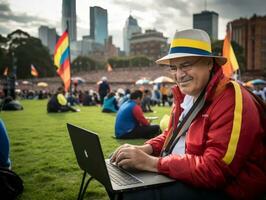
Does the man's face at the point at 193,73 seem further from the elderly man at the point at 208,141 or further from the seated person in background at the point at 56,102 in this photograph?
the seated person in background at the point at 56,102

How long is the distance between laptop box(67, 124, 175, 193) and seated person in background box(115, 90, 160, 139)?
→ 589 centimetres

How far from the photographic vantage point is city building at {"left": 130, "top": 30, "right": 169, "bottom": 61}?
12462 centimetres

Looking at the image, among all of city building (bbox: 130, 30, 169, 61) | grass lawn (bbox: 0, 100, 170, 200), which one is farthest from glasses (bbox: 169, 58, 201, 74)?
city building (bbox: 130, 30, 169, 61)

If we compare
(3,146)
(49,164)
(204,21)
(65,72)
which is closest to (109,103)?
(65,72)

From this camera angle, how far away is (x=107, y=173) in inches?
75.9

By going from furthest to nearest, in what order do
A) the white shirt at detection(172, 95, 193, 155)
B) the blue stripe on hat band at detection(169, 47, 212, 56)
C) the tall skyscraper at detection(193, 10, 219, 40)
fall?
the tall skyscraper at detection(193, 10, 219, 40) < the white shirt at detection(172, 95, 193, 155) < the blue stripe on hat band at detection(169, 47, 212, 56)

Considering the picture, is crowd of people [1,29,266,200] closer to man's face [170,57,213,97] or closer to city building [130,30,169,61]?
man's face [170,57,213,97]

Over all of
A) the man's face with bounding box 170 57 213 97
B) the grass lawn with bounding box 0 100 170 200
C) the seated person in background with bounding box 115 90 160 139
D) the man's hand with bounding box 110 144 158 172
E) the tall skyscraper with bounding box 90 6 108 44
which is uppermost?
the tall skyscraper with bounding box 90 6 108 44

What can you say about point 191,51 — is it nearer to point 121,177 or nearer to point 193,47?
point 193,47

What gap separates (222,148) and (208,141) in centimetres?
10

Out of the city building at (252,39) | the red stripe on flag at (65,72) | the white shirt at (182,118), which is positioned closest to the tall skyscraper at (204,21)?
the white shirt at (182,118)

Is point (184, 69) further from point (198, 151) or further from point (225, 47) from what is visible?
point (225, 47)

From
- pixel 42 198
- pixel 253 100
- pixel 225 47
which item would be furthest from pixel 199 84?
pixel 225 47

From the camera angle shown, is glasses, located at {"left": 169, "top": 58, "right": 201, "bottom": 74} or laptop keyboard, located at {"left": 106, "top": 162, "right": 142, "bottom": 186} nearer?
laptop keyboard, located at {"left": 106, "top": 162, "right": 142, "bottom": 186}
